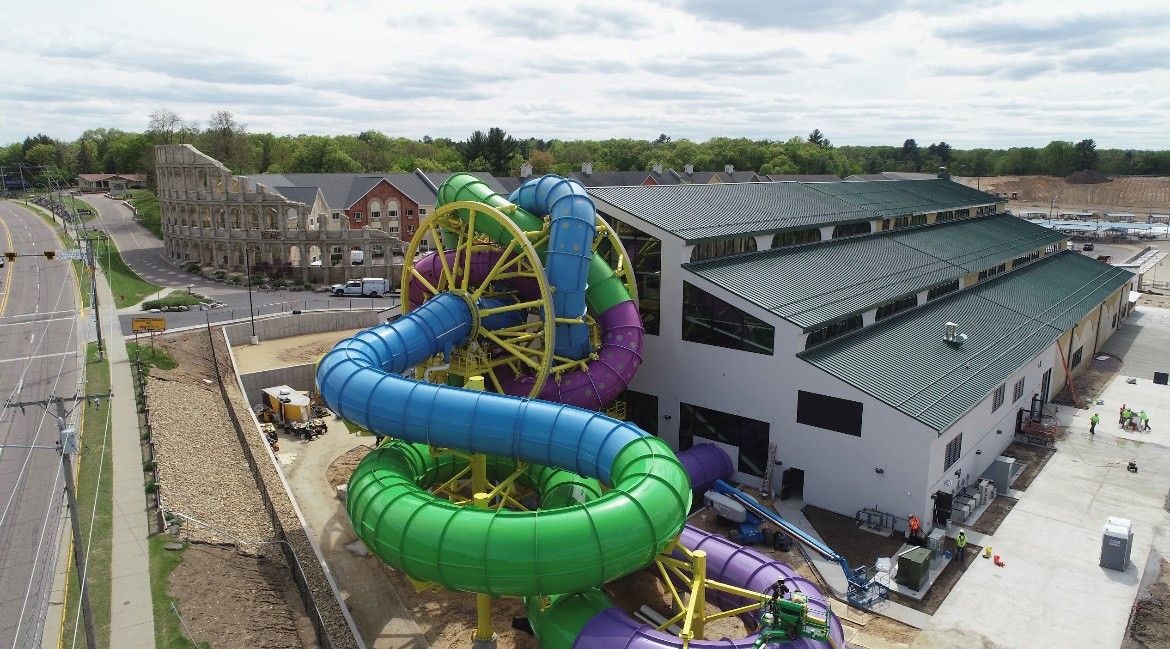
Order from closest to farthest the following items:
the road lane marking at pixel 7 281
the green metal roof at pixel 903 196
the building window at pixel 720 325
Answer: the building window at pixel 720 325
the green metal roof at pixel 903 196
the road lane marking at pixel 7 281

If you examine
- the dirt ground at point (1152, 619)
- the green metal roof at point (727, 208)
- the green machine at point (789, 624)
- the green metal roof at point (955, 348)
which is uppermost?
the green metal roof at point (727, 208)

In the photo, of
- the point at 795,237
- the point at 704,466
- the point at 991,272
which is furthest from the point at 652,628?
the point at 991,272

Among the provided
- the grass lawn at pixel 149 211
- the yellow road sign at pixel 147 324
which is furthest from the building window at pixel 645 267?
the grass lawn at pixel 149 211

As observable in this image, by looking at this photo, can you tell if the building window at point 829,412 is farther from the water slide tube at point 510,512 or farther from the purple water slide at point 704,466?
the water slide tube at point 510,512

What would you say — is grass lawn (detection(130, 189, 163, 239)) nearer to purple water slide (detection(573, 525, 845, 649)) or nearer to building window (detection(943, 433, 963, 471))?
purple water slide (detection(573, 525, 845, 649))

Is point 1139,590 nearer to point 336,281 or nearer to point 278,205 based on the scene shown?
point 336,281

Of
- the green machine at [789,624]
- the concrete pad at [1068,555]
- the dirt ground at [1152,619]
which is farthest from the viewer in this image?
the concrete pad at [1068,555]

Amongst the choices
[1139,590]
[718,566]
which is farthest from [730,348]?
[1139,590]
